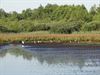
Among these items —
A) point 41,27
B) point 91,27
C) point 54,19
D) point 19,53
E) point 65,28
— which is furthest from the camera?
point 54,19

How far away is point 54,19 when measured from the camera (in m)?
41.4

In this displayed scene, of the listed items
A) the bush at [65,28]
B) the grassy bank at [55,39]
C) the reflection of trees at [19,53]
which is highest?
the bush at [65,28]

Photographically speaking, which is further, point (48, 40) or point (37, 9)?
point (37, 9)

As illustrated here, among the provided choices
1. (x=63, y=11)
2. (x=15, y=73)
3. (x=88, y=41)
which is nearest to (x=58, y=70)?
(x=15, y=73)

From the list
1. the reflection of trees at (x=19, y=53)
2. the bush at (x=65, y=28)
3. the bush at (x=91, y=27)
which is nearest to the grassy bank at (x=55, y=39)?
the reflection of trees at (x=19, y=53)

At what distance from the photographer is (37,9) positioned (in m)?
45.2

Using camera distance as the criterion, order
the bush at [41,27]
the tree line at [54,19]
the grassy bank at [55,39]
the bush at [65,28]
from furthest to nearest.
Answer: the bush at [41,27] < the tree line at [54,19] < the bush at [65,28] < the grassy bank at [55,39]

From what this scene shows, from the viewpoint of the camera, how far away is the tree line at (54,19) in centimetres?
3416

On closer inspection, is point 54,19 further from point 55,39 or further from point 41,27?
point 55,39

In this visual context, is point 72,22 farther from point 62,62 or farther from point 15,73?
point 15,73

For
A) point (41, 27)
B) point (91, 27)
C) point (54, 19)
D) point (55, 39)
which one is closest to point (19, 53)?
point (55, 39)

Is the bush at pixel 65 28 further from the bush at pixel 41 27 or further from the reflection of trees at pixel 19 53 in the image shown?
the reflection of trees at pixel 19 53

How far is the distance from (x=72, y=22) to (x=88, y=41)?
11.0m

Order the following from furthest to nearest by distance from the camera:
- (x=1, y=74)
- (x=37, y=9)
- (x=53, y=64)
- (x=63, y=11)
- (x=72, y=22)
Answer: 1. (x=37, y=9)
2. (x=63, y=11)
3. (x=72, y=22)
4. (x=53, y=64)
5. (x=1, y=74)
